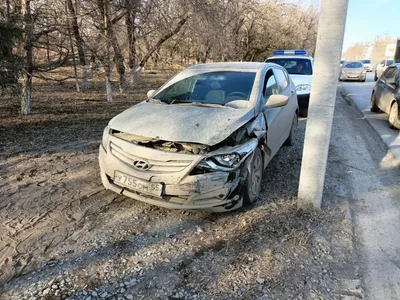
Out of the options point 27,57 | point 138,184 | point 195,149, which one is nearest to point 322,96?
point 195,149

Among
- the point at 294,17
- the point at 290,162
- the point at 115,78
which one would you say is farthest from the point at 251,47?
the point at 290,162

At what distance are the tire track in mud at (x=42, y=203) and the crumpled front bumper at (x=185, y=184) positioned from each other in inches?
29.3

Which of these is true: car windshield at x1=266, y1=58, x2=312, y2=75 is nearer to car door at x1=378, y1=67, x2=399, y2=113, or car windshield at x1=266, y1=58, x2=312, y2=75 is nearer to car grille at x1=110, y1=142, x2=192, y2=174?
car door at x1=378, y1=67, x2=399, y2=113

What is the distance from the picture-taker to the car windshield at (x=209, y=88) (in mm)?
3976

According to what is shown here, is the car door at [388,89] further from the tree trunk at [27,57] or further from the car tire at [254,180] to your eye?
the tree trunk at [27,57]

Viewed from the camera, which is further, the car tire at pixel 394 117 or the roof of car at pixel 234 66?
the car tire at pixel 394 117

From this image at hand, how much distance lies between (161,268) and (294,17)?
29.8m

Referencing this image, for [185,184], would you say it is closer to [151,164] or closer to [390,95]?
[151,164]

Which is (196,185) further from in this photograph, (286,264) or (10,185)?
(10,185)

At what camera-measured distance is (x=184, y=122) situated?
10.8 feet

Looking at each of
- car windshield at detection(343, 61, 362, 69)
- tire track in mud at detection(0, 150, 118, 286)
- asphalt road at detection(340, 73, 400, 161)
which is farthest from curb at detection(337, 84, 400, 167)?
car windshield at detection(343, 61, 362, 69)

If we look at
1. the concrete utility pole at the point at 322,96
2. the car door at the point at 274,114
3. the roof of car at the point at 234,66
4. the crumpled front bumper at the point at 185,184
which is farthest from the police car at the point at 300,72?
the crumpled front bumper at the point at 185,184

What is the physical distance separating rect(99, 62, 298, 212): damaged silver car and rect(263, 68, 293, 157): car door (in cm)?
4

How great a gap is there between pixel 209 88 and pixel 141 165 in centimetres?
167
